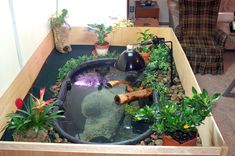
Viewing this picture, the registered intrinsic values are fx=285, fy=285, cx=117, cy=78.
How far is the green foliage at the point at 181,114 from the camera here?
5.38ft

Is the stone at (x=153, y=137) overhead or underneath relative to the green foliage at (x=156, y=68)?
underneath

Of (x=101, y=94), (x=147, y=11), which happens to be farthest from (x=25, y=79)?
(x=147, y=11)

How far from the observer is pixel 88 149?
1.58 metres

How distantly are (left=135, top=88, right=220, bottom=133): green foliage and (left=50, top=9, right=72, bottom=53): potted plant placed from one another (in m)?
1.97

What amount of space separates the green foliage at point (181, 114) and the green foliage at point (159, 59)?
1180mm

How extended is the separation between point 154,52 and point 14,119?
1737 millimetres

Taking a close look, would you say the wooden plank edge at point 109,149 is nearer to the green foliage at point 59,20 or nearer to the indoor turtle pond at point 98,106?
the indoor turtle pond at point 98,106

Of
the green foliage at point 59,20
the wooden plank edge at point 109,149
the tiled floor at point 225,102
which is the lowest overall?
the tiled floor at point 225,102

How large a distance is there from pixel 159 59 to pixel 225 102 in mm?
1255

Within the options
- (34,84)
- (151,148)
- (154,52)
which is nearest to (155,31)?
(154,52)

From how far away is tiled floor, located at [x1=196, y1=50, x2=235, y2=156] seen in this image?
3071mm

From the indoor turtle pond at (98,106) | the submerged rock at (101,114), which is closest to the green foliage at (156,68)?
the indoor turtle pond at (98,106)

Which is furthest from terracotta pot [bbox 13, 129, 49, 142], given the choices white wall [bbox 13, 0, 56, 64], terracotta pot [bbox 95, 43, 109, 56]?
terracotta pot [bbox 95, 43, 109, 56]

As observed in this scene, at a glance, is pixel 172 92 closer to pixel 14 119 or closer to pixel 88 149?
pixel 88 149
